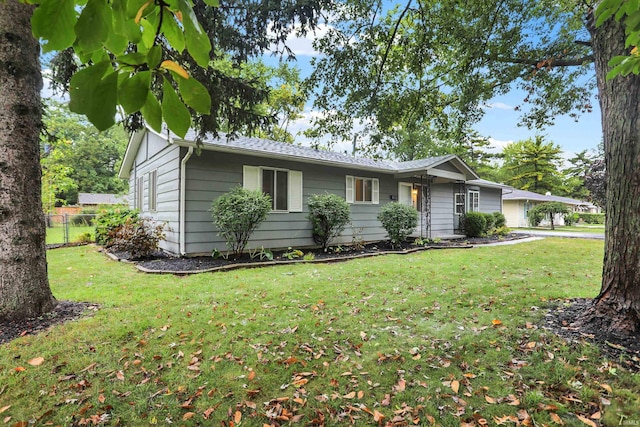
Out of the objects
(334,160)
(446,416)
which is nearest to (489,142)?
(334,160)

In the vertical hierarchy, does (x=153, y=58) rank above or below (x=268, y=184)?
below

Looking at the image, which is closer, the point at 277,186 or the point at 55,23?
the point at 55,23

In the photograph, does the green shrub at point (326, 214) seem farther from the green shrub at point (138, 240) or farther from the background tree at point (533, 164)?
the background tree at point (533, 164)

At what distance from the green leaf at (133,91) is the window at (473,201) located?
1716 cm

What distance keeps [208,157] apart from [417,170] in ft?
24.5

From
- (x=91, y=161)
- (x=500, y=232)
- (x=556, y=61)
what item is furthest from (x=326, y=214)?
(x=91, y=161)

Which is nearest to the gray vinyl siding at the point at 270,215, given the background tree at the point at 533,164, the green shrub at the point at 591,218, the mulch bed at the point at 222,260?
the mulch bed at the point at 222,260

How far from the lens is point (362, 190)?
11.5m

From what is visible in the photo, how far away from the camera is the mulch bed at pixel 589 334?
2680mm

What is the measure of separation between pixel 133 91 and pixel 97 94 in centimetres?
7

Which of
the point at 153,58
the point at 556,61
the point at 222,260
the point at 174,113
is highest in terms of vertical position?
the point at 556,61

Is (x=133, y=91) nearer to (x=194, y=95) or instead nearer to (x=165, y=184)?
(x=194, y=95)

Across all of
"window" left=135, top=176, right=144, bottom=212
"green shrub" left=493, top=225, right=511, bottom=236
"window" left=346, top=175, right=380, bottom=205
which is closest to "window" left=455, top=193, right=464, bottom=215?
"green shrub" left=493, top=225, right=511, bottom=236

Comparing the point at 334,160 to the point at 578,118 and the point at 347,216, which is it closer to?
the point at 347,216
